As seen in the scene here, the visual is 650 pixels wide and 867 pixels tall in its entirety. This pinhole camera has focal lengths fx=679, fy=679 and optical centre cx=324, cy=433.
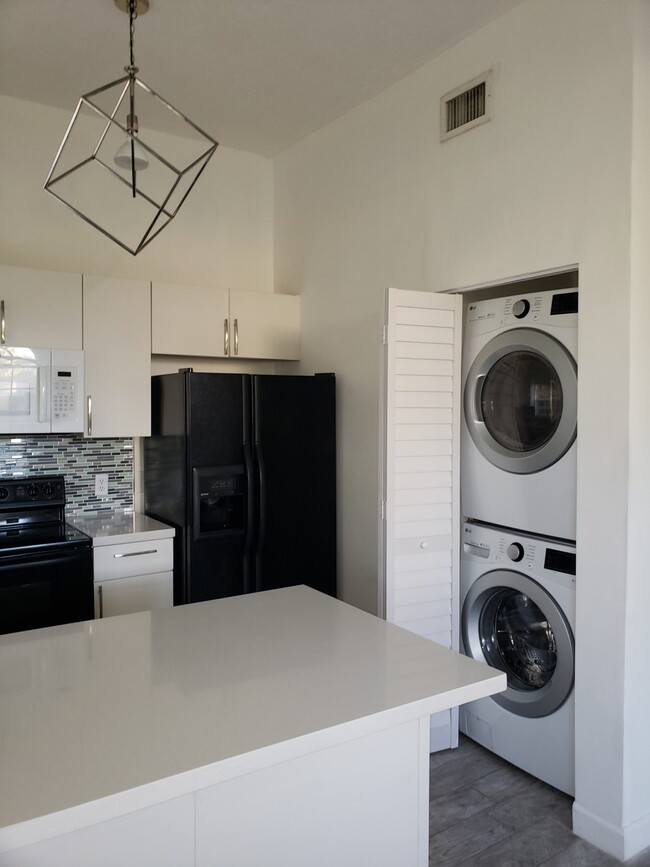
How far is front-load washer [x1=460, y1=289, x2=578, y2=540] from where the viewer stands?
252 centimetres

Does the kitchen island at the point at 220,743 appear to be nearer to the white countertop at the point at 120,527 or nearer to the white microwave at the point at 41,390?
the white countertop at the point at 120,527

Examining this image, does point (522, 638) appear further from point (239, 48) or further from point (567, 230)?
point (239, 48)

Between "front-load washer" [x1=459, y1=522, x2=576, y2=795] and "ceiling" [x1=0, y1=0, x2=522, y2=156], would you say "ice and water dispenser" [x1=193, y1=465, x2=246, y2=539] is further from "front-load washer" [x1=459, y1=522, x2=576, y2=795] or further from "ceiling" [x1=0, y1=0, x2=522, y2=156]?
"ceiling" [x1=0, y1=0, x2=522, y2=156]

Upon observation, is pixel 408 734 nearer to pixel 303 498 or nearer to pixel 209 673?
pixel 209 673

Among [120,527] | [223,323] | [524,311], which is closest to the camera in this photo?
[524,311]

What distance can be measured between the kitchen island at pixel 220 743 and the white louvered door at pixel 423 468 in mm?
976

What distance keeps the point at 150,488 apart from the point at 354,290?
4.99 ft

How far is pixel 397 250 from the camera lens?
3.24 m

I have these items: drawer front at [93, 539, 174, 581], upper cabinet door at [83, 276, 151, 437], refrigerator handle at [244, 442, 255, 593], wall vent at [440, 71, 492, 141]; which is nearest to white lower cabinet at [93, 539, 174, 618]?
drawer front at [93, 539, 174, 581]

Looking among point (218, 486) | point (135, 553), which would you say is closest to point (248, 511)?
point (218, 486)

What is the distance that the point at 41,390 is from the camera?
10.4 ft

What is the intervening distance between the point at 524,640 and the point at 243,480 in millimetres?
1458

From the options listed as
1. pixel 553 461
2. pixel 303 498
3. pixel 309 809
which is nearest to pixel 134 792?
pixel 309 809

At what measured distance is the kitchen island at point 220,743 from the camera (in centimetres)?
111
